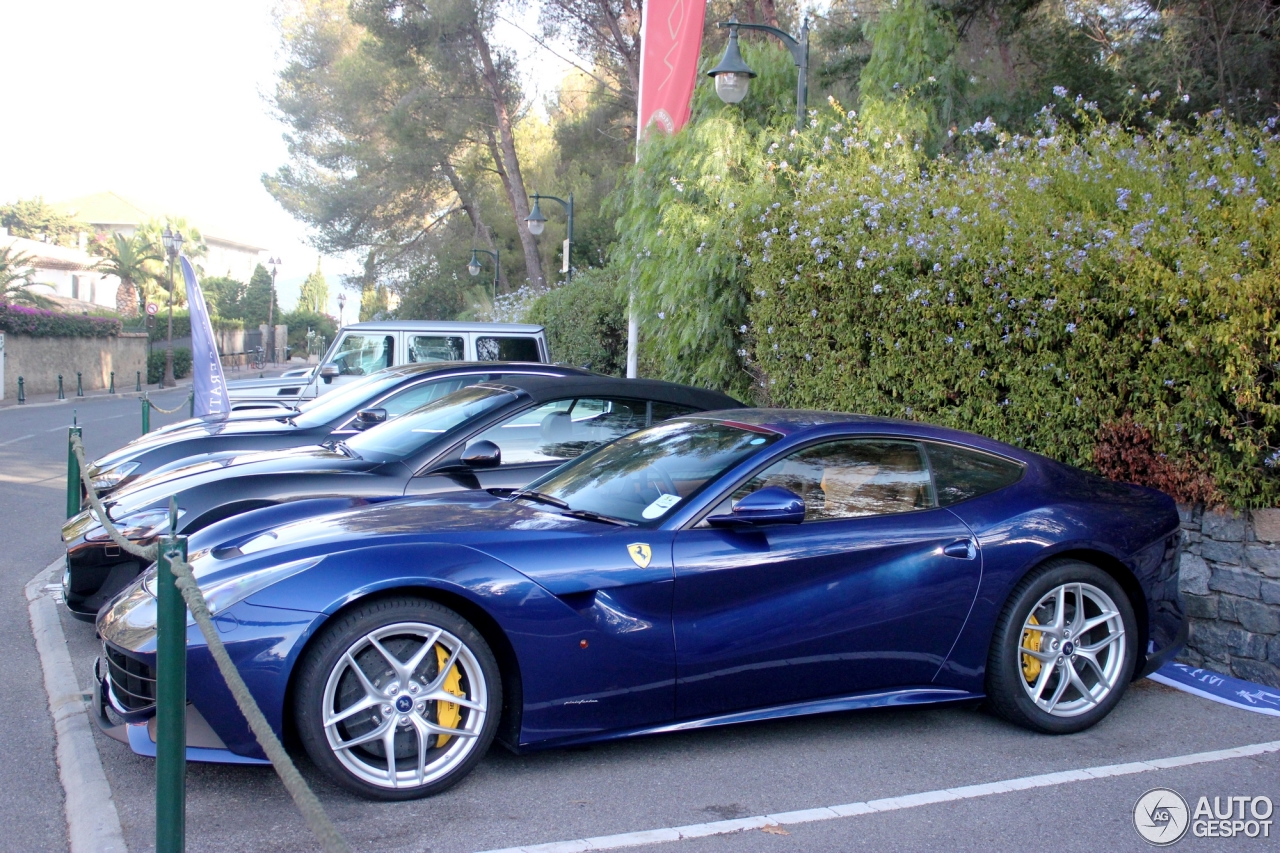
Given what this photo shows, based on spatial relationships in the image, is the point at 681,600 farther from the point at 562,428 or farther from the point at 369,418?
the point at 369,418

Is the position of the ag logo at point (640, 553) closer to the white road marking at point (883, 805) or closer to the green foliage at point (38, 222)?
the white road marking at point (883, 805)

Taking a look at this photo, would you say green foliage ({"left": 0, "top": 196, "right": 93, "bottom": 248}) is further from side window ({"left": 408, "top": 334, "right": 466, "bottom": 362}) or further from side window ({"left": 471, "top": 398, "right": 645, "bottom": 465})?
side window ({"left": 471, "top": 398, "right": 645, "bottom": 465})

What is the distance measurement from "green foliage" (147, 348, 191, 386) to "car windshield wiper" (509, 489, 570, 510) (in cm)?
3991

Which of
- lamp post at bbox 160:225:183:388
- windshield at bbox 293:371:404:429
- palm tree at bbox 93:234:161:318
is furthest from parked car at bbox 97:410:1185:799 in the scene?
palm tree at bbox 93:234:161:318

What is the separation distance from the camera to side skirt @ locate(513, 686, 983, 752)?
388 cm

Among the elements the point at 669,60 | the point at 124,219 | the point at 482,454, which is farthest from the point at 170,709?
the point at 124,219

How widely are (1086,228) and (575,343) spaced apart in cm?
1281

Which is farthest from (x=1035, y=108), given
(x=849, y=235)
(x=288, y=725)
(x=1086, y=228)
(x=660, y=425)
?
(x=288, y=725)

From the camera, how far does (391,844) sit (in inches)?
130

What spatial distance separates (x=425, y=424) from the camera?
6.46m

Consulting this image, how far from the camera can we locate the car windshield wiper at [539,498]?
15.0 feet

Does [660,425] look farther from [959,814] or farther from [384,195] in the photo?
[384,195]

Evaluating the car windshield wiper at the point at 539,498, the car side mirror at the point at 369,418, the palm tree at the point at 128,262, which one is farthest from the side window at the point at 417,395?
the palm tree at the point at 128,262

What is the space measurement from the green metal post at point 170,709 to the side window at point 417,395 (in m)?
5.50
